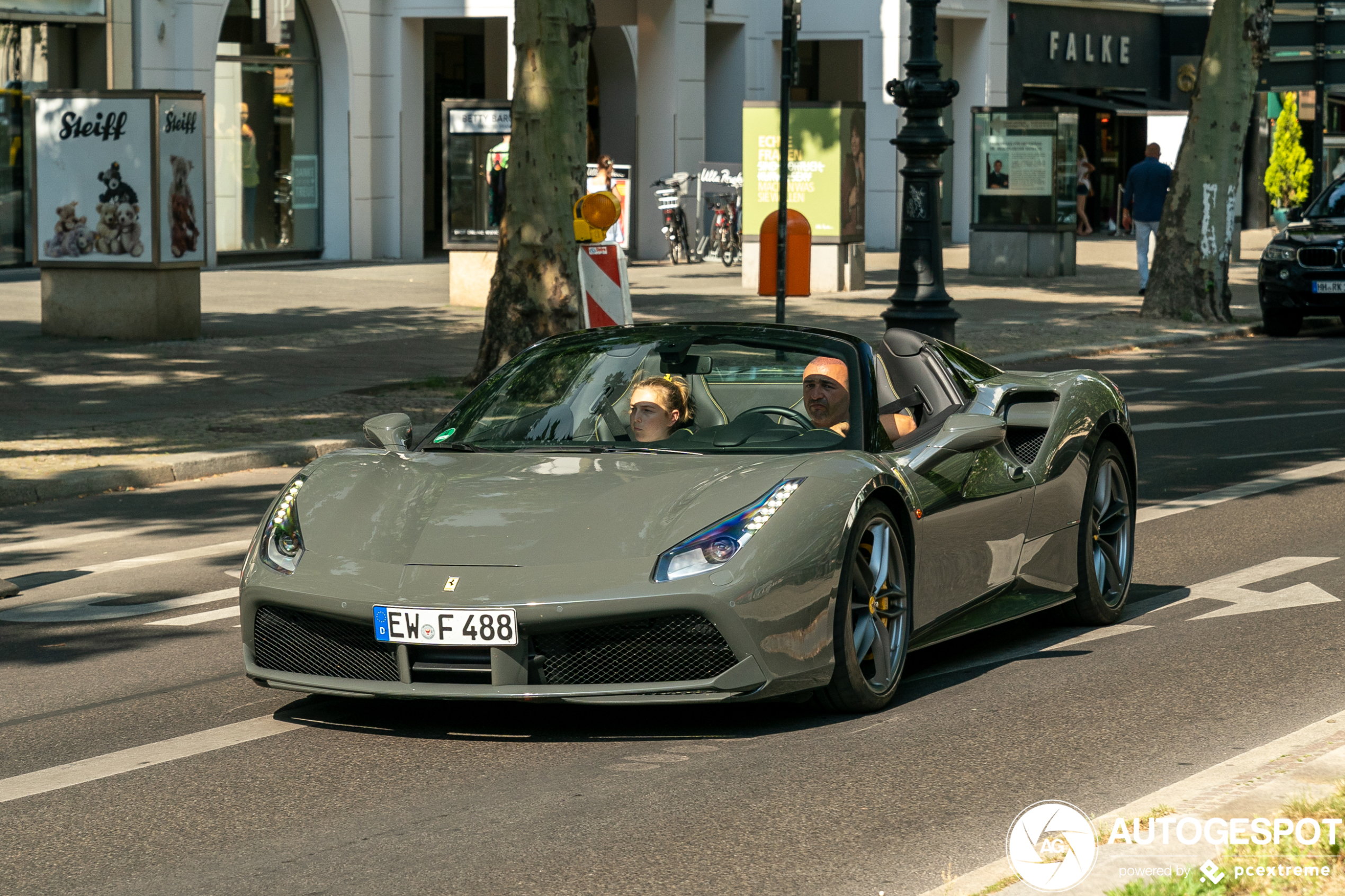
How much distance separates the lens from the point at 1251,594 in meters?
8.15

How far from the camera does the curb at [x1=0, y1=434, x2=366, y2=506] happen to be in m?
11.3

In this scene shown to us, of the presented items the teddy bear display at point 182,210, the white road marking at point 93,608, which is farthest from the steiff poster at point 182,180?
the white road marking at point 93,608

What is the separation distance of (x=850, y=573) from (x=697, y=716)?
0.66m

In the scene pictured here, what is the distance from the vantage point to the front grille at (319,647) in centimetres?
561

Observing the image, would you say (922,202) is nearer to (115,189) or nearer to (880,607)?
(115,189)

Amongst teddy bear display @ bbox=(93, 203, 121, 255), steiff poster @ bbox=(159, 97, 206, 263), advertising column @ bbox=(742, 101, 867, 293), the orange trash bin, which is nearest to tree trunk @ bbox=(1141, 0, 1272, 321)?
advertising column @ bbox=(742, 101, 867, 293)

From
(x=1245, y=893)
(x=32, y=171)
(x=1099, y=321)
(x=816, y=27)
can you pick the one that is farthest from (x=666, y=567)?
(x=816, y=27)

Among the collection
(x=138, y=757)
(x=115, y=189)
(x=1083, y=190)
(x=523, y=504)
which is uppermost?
(x=1083, y=190)

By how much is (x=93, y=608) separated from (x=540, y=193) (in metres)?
8.37

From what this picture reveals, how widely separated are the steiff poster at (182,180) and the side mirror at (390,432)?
1267 cm

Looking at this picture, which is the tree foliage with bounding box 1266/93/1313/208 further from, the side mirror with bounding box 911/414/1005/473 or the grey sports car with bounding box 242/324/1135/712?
the side mirror with bounding box 911/414/1005/473

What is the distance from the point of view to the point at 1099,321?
2306 cm

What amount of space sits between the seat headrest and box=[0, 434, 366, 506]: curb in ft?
15.9

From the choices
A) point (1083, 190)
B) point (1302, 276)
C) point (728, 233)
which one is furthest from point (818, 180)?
point (1083, 190)
